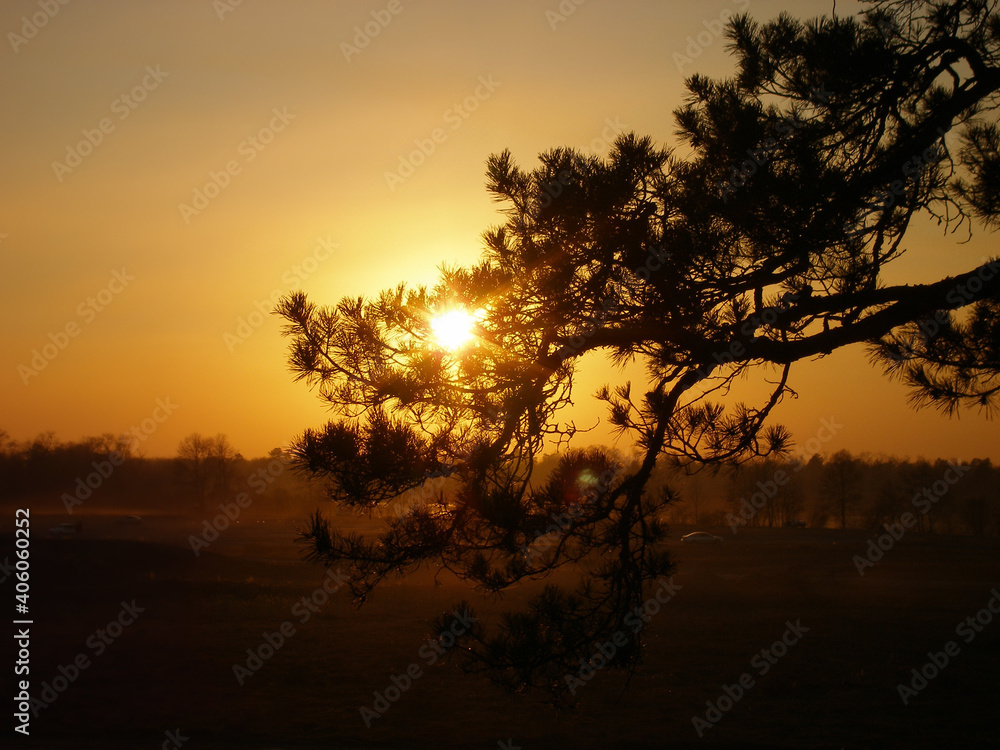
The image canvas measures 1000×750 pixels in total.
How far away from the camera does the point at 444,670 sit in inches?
633

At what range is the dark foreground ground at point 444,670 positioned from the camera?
11.8 metres

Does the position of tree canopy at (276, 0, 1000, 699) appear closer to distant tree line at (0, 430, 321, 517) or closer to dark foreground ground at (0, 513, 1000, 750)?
dark foreground ground at (0, 513, 1000, 750)

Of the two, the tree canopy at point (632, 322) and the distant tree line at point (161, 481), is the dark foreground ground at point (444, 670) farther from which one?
the distant tree line at point (161, 481)

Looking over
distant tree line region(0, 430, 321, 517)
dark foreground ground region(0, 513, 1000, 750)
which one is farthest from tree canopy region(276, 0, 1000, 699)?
distant tree line region(0, 430, 321, 517)

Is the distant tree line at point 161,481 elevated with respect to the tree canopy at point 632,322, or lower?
elevated

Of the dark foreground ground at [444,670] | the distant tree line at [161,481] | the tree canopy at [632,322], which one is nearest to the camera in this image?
the tree canopy at [632,322]

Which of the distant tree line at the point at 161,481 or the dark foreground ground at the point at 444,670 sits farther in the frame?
the distant tree line at the point at 161,481

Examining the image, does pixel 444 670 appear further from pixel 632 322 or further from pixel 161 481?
pixel 161 481

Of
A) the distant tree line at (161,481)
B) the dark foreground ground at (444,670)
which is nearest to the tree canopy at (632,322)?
the dark foreground ground at (444,670)

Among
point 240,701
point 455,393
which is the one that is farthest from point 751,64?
point 240,701

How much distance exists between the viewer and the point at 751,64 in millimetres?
4273

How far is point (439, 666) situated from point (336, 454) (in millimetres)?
14399

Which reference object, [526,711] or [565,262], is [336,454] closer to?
[565,262]

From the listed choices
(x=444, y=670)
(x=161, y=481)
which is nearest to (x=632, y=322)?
(x=444, y=670)
